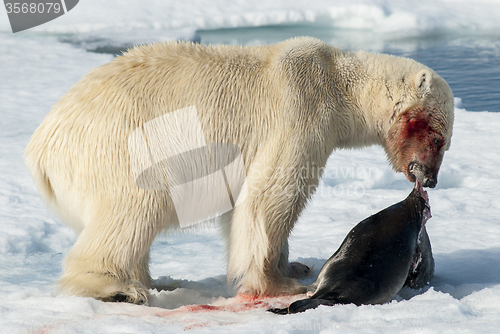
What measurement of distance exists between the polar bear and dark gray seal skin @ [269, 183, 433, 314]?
28 cm

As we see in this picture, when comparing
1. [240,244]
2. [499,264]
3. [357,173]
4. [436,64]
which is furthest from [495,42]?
[240,244]

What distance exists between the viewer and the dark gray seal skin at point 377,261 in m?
2.52

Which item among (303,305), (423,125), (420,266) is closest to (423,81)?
(423,125)

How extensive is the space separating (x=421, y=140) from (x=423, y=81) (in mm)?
344

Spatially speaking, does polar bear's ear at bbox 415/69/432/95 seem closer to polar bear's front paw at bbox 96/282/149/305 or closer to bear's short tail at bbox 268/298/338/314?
bear's short tail at bbox 268/298/338/314

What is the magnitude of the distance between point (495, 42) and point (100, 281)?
12.6 meters

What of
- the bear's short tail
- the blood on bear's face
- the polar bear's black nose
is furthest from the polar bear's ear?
the bear's short tail

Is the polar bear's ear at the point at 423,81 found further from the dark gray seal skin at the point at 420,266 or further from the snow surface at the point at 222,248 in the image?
the snow surface at the point at 222,248

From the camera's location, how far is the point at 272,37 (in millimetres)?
12961

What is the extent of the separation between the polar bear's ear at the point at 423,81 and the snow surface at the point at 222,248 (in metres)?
1.14

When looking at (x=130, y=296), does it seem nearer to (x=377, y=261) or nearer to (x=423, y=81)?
(x=377, y=261)

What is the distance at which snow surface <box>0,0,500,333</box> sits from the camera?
7.39ft

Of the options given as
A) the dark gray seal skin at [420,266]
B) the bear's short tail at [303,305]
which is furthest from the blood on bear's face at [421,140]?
the bear's short tail at [303,305]

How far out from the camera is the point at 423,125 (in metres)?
2.98
